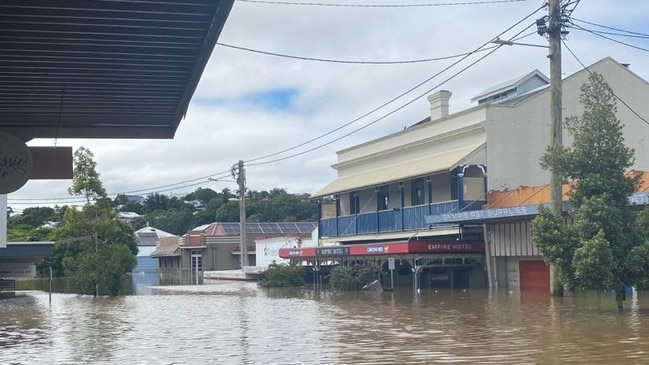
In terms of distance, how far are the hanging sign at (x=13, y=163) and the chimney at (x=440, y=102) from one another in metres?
34.6

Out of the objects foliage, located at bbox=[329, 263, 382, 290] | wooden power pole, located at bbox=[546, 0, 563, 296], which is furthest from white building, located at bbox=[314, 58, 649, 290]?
wooden power pole, located at bbox=[546, 0, 563, 296]

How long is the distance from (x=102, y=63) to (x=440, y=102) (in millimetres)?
35197

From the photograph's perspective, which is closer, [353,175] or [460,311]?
[460,311]

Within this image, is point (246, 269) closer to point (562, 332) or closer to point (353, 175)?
point (353, 175)

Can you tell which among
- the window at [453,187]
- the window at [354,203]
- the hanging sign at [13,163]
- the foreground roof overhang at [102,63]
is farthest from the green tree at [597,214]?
the window at [354,203]

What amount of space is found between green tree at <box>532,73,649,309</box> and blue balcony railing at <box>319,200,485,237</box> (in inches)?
567

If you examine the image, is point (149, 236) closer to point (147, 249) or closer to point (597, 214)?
point (147, 249)

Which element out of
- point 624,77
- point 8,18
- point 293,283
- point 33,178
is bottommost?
point 293,283

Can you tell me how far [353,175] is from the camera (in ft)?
164

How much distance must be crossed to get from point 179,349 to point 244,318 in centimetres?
786

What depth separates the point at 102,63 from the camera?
36.3 ft

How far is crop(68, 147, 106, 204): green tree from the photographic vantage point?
47906mm

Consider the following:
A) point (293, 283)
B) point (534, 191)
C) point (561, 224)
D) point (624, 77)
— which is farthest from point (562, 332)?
point (293, 283)

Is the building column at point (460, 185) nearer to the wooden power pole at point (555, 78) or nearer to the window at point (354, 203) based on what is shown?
the wooden power pole at point (555, 78)
